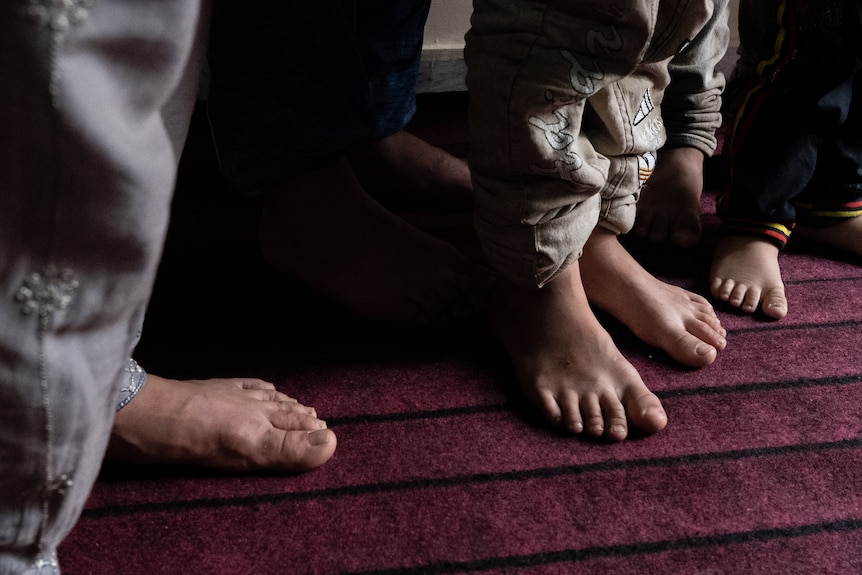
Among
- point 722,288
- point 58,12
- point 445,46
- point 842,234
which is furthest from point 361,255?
point 445,46

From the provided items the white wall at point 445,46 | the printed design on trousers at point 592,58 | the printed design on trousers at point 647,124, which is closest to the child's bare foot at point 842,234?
the printed design on trousers at point 647,124

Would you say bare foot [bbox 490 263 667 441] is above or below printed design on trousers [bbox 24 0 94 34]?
below

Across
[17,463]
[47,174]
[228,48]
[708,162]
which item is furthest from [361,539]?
[708,162]

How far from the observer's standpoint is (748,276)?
999 millimetres

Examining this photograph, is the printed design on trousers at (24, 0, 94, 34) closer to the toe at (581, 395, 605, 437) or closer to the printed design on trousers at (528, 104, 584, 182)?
the printed design on trousers at (528, 104, 584, 182)

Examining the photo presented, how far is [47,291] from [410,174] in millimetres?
799

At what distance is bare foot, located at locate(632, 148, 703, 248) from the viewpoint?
1.12 m

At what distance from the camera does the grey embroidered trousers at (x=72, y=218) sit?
0.37 m

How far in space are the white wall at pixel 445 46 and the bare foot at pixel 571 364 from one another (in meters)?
0.89

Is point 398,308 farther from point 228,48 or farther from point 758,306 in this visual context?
point 758,306

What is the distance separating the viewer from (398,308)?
90cm

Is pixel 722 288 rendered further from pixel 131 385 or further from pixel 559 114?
pixel 131 385

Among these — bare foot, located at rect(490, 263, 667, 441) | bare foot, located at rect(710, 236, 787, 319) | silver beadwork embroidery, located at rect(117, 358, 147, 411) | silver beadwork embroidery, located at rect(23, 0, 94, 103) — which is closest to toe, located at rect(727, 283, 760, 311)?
bare foot, located at rect(710, 236, 787, 319)

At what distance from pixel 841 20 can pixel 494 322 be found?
0.60 m
